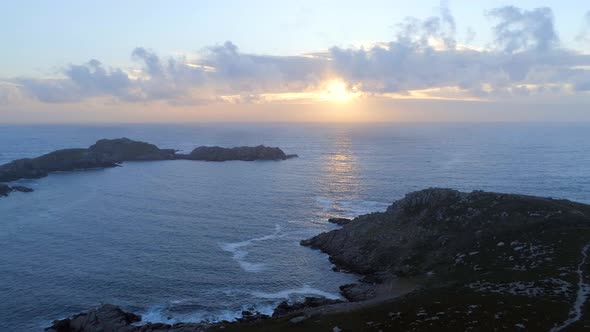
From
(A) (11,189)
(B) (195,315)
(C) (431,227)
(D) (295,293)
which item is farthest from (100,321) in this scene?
(A) (11,189)

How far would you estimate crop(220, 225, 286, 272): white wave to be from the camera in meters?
83.3

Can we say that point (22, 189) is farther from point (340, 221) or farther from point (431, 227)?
point (431, 227)

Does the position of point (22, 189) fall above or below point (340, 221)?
above

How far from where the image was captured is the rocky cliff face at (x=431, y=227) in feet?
251

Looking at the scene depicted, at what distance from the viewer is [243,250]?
91812 mm

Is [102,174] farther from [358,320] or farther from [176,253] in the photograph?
[358,320]

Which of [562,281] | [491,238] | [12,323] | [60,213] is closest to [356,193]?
[491,238]

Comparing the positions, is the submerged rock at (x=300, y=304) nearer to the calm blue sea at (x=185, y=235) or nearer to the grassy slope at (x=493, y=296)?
the calm blue sea at (x=185, y=235)

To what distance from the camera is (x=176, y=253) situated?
90.0 meters

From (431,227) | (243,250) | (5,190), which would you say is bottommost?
(243,250)

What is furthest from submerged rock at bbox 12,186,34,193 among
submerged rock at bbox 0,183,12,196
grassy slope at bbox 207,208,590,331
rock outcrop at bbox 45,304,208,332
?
grassy slope at bbox 207,208,590,331

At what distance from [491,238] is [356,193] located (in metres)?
77.6

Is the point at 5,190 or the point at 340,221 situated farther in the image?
the point at 5,190

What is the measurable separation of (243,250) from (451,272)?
131ft
